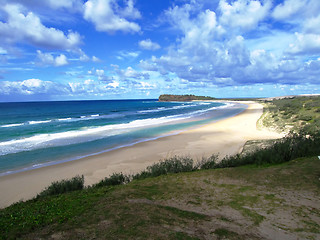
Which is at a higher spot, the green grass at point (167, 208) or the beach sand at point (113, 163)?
the green grass at point (167, 208)

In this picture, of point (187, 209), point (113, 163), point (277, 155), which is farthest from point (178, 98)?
point (187, 209)

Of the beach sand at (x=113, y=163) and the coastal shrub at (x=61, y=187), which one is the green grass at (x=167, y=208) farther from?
the beach sand at (x=113, y=163)

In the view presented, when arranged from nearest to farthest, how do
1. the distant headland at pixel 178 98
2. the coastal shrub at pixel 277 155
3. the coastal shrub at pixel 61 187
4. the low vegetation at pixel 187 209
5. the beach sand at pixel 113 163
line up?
the low vegetation at pixel 187 209 < the coastal shrub at pixel 61 187 < the coastal shrub at pixel 277 155 < the beach sand at pixel 113 163 < the distant headland at pixel 178 98

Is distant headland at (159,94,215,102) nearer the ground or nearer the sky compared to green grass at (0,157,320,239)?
nearer the sky

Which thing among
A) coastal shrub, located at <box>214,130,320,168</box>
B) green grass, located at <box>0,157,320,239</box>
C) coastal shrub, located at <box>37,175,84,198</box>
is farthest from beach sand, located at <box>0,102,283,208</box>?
green grass, located at <box>0,157,320,239</box>

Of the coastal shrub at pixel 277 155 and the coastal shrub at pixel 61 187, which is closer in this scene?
the coastal shrub at pixel 61 187

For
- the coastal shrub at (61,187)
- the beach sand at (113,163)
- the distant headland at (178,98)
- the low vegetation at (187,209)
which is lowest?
the beach sand at (113,163)

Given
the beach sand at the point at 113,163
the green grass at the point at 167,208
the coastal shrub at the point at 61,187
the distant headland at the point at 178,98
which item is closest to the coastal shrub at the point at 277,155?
the green grass at the point at 167,208

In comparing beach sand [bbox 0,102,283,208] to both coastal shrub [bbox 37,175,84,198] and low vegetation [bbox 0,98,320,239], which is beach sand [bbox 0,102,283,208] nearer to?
coastal shrub [bbox 37,175,84,198]

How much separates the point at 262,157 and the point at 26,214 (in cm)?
856

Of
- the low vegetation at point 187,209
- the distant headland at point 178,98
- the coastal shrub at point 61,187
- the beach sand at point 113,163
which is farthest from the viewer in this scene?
the distant headland at point 178,98

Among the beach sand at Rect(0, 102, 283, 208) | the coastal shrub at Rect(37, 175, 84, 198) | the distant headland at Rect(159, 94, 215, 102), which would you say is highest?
the distant headland at Rect(159, 94, 215, 102)

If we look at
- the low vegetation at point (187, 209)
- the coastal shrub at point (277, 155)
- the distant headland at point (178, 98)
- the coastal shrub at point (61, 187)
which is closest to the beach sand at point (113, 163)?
the coastal shrub at point (61, 187)

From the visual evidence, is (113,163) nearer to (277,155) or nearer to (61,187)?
(61,187)
